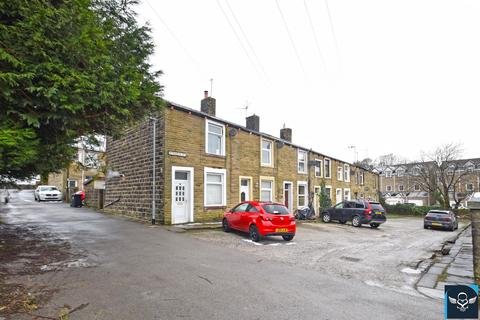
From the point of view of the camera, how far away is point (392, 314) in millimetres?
4426

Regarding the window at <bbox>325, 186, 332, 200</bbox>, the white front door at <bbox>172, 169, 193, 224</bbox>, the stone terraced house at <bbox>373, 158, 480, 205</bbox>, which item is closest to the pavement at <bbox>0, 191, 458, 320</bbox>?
the white front door at <bbox>172, 169, 193, 224</bbox>

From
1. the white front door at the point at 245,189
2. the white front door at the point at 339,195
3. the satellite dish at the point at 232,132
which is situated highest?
the satellite dish at the point at 232,132

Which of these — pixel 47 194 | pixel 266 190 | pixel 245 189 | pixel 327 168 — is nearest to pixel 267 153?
pixel 266 190

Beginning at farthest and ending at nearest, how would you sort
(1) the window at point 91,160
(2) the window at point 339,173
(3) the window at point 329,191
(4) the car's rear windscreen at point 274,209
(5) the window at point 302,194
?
(2) the window at point 339,173, (3) the window at point 329,191, (5) the window at point 302,194, (4) the car's rear windscreen at point 274,209, (1) the window at point 91,160

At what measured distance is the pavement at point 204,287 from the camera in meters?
4.27

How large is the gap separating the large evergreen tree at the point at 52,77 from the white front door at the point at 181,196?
775 cm

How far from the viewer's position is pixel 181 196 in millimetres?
13883

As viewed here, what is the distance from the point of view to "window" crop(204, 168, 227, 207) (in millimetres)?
15164

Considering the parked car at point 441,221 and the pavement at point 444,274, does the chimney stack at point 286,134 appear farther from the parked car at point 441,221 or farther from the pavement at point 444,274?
the pavement at point 444,274

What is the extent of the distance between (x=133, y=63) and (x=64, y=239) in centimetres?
656

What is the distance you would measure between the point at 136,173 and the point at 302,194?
47.4 ft

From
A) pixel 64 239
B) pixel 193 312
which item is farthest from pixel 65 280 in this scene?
pixel 64 239

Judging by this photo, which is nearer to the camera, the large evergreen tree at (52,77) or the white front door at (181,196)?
the large evergreen tree at (52,77)

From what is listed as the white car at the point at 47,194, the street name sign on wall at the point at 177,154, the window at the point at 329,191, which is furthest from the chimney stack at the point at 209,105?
the white car at the point at 47,194
